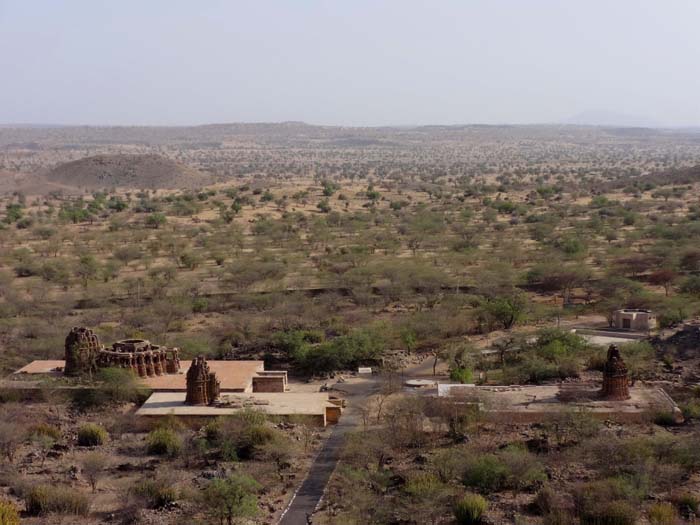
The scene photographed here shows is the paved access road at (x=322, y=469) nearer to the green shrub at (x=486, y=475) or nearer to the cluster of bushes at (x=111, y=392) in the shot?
the green shrub at (x=486, y=475)

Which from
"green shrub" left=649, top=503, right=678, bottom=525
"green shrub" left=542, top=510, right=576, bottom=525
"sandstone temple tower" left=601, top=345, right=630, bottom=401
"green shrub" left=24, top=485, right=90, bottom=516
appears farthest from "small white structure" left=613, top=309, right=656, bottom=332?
"green shrub" left=24, top=485, right=90, bottom=516

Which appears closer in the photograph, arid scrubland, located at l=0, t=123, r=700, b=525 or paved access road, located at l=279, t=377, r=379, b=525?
paved access road, located at l=279, t=377, r=379, b=525

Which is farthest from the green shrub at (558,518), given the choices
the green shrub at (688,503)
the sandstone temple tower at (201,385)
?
the sandstone temple tower at (201,385)

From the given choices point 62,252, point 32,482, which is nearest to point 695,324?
point 32,482

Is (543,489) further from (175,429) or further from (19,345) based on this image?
(19,345)

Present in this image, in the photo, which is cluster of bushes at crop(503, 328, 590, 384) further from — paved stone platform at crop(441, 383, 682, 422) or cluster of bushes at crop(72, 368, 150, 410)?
cluster of bushes at crop(72, 368, 150, 410)

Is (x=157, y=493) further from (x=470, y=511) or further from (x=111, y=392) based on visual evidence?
(x=111, y=392)

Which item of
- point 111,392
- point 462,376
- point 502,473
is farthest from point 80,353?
point 502,473
